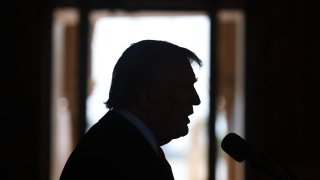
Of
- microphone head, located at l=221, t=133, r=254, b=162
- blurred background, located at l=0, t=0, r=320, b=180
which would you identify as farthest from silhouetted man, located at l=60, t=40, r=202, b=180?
blurred background, located at l=0, t=0, r=320, b=180

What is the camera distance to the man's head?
1.54 m

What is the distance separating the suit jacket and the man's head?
0.24 feet

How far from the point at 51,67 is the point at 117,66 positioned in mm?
3622

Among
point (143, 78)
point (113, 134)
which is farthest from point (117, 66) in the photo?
point (113, 134)

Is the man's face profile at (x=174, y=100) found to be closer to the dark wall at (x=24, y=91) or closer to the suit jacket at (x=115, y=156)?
the suit jacket at (x=115, y=156)

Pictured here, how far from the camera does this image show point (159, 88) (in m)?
1.54

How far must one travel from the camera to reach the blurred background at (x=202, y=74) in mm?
4980

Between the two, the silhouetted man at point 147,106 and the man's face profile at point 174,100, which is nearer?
the silhouetted man at point 147,106

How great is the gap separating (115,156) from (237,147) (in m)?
0.41

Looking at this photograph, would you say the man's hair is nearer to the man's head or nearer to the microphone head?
the man's head
